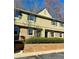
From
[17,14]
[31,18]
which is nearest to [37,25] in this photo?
[31,18]

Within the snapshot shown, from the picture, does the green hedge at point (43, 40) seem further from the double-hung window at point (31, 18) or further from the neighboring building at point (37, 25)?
the double-hung window at point (31, 18)

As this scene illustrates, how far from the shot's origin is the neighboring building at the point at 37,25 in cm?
187

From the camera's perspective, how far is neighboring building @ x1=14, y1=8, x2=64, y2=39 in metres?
1.87

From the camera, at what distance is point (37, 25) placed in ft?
6.20

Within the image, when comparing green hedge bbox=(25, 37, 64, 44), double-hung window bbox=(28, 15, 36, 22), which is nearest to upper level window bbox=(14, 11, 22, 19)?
double-hung window bbox=(28, 15, 36, 22)

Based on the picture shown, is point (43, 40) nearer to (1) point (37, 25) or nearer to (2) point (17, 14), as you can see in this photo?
(1) point (37, 25)

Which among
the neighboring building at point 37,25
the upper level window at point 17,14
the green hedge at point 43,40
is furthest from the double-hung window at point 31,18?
the green hedge at point 43,40

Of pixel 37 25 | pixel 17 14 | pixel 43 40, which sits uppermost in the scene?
pixel 17 14

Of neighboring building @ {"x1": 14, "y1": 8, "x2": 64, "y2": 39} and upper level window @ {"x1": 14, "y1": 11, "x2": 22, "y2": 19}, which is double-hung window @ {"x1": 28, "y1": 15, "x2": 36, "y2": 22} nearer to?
neighboring building @ {"x1": 14, "y1": 8, "x2": 64, "y2": 39}

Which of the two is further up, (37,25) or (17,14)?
(17,14)

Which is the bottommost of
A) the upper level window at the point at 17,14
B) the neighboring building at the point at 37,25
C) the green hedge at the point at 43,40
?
the green hedge at the point at 43,40
